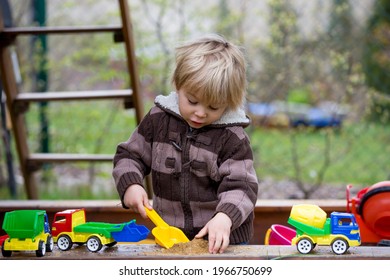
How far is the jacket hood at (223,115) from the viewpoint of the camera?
221 cm

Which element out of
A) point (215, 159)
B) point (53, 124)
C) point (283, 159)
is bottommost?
point (283, 159)

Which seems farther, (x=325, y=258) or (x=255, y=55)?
(x=255, y=55)

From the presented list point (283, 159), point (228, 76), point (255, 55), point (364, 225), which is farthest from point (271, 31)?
point (228, 76)

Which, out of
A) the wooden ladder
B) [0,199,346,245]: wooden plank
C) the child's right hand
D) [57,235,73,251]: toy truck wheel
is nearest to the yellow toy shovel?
the child's right hand

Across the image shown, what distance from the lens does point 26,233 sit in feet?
6.49

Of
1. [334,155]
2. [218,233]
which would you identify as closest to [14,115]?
[218,233]

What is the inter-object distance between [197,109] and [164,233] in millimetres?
361

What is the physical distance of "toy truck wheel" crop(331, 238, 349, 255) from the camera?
1956 mm

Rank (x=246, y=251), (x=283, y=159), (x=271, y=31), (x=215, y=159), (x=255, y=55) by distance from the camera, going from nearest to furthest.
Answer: (x=246, y=251), (x=215, y=159), (x=271, y=31), (x=255, y=55), (x=283, y=159)

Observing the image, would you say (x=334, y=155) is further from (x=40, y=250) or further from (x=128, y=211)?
(x=40, y=250)
